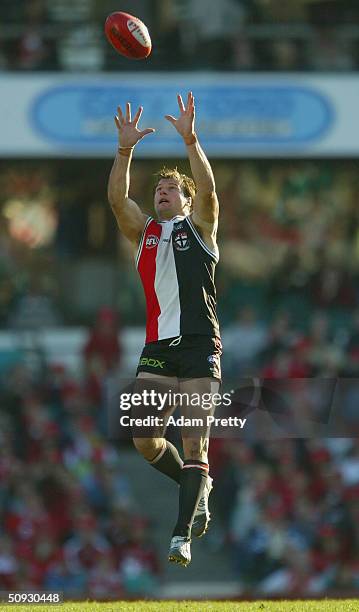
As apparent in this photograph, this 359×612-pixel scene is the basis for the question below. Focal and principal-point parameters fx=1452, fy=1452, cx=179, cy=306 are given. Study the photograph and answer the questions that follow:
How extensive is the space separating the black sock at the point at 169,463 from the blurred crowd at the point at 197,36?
9286 mm

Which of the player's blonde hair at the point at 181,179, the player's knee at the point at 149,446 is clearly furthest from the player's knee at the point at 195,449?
the player's blonde hair at the point at 181,179

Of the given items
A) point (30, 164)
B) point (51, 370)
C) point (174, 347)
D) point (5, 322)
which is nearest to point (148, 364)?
point (174, 347)

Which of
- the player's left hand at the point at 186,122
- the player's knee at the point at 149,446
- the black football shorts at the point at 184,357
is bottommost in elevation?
the player's knee at the point at 149,446

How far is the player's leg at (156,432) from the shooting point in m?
8.76

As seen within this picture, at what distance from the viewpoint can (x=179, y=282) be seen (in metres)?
→ 8.74

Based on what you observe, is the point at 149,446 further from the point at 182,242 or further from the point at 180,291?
the point at 182,242

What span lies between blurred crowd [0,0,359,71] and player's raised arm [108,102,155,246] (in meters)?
8.82

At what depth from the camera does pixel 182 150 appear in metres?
17.8

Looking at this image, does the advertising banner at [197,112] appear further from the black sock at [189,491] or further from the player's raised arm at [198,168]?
the black sock at [189,491]

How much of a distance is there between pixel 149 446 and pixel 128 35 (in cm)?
264

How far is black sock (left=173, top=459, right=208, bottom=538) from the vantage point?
8430mm

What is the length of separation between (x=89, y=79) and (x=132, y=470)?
4713 millimetres

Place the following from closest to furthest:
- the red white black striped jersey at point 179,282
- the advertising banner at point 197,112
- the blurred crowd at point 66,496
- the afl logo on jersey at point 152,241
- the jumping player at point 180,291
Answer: the jumping player at point 180,291, the red white black striped jersey at point 179,282, the afl logo on jersey at point 152,241, the blurred crowd at point 66,496, the advertising banner at point 197,112

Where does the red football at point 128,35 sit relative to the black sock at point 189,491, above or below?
above
